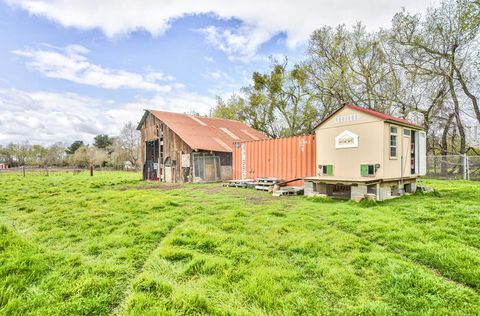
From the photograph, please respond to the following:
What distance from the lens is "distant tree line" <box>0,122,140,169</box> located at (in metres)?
45.4

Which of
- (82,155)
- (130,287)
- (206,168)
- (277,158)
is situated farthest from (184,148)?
(82,155)

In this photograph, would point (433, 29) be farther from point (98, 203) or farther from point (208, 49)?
point (98, 203)

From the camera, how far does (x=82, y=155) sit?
45.5 meters

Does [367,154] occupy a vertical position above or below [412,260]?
above

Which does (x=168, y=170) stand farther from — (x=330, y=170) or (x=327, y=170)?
(x=330, y=170)

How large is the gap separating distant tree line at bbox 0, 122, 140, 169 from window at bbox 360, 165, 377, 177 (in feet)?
135

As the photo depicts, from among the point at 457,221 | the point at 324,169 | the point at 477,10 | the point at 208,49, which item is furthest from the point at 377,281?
the point at 477,10

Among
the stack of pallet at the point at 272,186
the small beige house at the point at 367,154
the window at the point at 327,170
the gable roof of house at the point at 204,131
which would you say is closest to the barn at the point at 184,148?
the gable roof of house at the point at 204,131

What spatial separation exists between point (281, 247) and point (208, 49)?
15.7m

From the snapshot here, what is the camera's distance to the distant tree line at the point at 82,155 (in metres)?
45.4

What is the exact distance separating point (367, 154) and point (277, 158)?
5303 millimetres

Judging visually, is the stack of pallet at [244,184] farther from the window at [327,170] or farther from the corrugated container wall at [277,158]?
the window at [327,170]

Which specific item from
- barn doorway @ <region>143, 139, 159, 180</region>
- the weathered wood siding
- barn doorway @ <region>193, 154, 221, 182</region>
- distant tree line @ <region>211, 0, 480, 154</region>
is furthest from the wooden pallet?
distant tree line @ <region>211, 0, 480, 154</region>

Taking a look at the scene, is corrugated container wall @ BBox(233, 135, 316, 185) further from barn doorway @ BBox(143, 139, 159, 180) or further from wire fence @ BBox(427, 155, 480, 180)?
wire fence @ BBox(427, 155, 480, 180)
